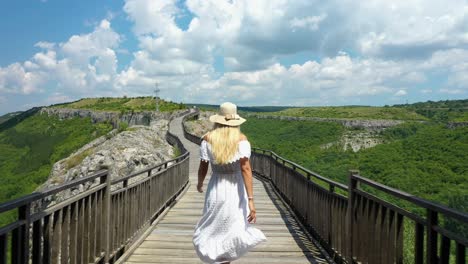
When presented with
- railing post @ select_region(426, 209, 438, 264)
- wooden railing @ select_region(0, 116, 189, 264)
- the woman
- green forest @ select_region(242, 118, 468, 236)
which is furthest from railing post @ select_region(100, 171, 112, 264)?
green forest @ select_region(242, 118, 468, 236)

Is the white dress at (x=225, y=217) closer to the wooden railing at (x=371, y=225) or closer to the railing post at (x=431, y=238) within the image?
the wooden railing at (x=371, y=225)

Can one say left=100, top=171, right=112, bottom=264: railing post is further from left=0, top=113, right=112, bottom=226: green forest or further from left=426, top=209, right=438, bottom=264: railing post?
left=0, top=113, right=112, bottom=226: green forest

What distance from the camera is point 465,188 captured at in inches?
2689

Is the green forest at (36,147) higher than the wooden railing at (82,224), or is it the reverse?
the wooden railing at (82,224)

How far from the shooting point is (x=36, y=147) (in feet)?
364

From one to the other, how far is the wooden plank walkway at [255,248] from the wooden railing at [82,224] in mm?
384

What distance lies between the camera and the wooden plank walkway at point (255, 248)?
20.9ft

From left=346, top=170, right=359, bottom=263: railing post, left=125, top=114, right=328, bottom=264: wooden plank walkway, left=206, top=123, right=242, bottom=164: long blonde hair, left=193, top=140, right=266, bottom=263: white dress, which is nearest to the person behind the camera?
left=206, top=123, right=242, bottom=164: long blonde hair

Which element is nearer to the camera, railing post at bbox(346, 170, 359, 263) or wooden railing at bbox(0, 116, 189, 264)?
wooden railing at bbox(0, 116, 189, 264)

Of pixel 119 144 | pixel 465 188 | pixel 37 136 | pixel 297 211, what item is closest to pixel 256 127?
pixel 37 136

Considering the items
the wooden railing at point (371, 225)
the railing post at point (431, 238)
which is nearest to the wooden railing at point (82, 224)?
the wooden railing at point (371, 225)

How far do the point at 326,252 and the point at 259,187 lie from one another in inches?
355

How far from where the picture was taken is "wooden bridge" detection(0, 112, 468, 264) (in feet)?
11.6

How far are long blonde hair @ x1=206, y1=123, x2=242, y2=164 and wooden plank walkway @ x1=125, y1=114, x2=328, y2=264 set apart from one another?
225 cm
